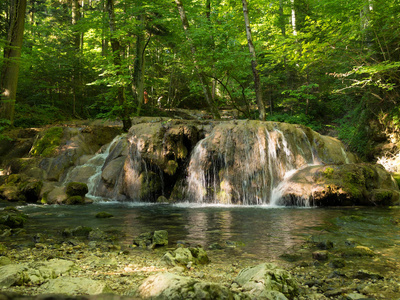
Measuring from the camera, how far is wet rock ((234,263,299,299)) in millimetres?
2466

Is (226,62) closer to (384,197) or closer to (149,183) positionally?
(149,183)

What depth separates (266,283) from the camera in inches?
101

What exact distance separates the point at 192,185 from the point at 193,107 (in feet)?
49.2

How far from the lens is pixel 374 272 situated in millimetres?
3043

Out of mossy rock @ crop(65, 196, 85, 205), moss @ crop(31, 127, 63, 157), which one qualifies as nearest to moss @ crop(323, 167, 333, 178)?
mossy rock @ crop(65, 196, 85, 205)

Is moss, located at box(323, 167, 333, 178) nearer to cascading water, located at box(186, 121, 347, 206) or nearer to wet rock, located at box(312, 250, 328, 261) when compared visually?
cascading water, located at box(186, 121, 347, 206)

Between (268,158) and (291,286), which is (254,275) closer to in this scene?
(291,286)

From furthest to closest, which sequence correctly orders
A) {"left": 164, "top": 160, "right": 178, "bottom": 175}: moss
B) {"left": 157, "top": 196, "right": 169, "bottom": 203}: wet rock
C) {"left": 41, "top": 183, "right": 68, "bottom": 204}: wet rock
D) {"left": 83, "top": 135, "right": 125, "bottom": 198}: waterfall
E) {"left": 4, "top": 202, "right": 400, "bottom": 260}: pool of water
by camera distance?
1. {"left": 83, "top": 135, "right": 125, "bottom": 198}: waterfall
2. {"left": 164, "top": 160, "right": 178, "bottom": 175}: moss
3. {"left": 157, "top": 196, "right": 169, "bottom": 203}: wet rock
4. {"left": 41, "top": 183, "right": 68, "bottom": 204}: wet rock
5. {"left": 4, "top": 202, "right": 400, "bottom": 260}: pool of water

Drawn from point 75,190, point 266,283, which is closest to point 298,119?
point 75,190

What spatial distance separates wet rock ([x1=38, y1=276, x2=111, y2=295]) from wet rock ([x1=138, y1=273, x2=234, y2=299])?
0.45m

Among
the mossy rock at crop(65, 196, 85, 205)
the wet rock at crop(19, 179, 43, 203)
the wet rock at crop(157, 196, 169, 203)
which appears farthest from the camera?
the wet rock at crop(157, 196, 169, 203)

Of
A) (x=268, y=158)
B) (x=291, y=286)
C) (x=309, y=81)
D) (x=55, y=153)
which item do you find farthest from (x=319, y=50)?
(x=55, y=153)

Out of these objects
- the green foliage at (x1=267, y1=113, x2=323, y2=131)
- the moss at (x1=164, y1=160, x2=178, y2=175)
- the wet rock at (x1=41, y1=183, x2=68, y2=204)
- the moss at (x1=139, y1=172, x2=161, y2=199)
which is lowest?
the wet rock at (x1=41, y1=183, x2=68, y2=204)

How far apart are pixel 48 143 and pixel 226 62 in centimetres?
934
